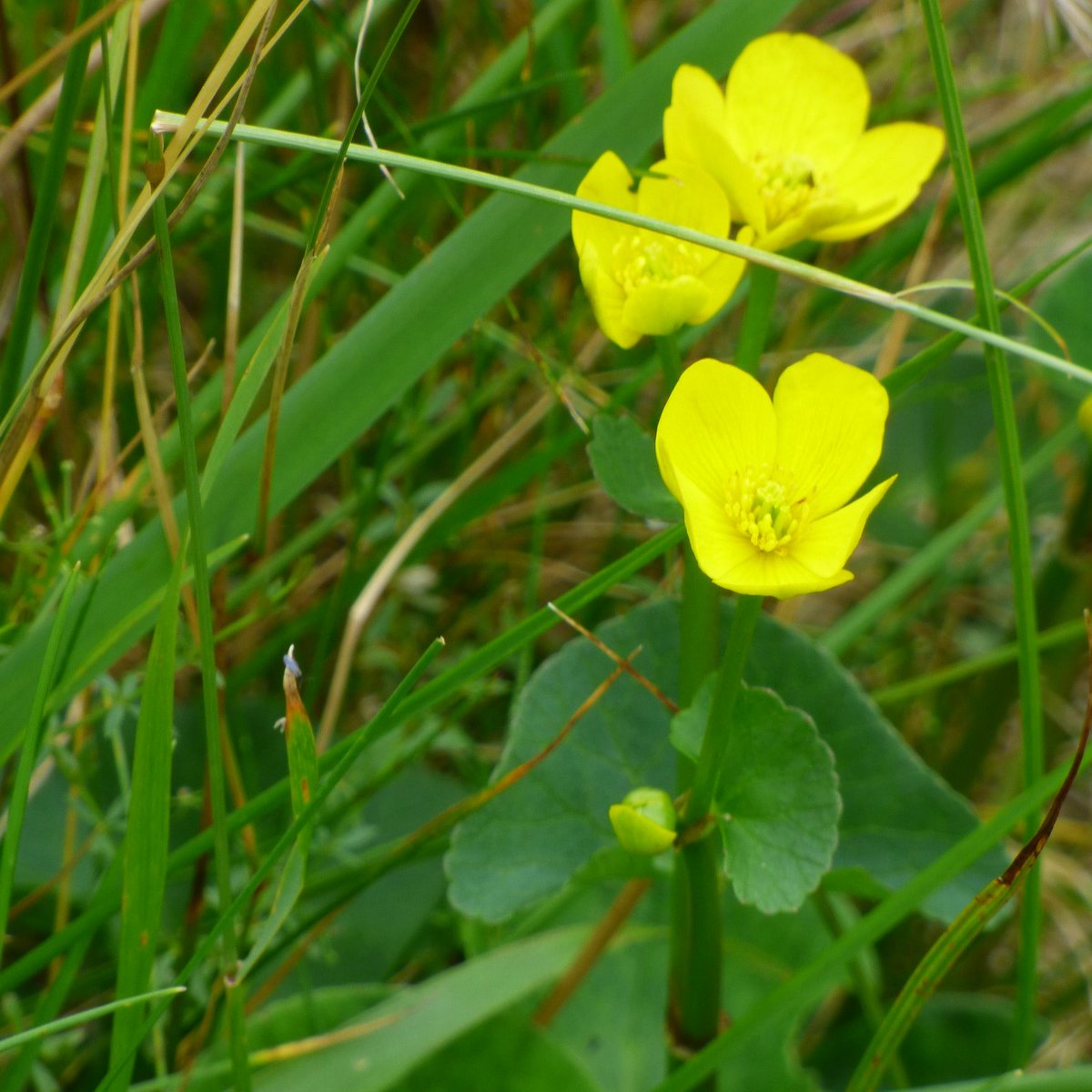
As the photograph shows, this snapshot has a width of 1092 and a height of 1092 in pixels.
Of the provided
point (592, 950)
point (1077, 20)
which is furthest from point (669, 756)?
point (1077, 20)

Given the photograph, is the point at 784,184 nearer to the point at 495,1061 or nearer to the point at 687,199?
the point at 687,199

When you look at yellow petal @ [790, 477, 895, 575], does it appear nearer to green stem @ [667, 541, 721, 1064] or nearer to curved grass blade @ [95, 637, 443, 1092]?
green stem @ [667, 541, 721, 1064]

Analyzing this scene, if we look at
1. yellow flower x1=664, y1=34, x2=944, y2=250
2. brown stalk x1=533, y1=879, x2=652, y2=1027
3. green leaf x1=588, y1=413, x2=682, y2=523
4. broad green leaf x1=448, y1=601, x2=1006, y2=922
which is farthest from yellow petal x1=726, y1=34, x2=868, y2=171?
brown stalk x1=533, y1=879, x2=652, y2=1027

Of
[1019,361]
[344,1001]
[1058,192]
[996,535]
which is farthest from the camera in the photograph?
[1058,192]

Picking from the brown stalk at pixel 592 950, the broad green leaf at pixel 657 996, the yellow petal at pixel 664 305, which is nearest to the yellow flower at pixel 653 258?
the yellow petal at pixel 664 305

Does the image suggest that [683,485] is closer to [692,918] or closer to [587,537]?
[692,918]

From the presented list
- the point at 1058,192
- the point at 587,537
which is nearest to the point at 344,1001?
the point at 587,537
